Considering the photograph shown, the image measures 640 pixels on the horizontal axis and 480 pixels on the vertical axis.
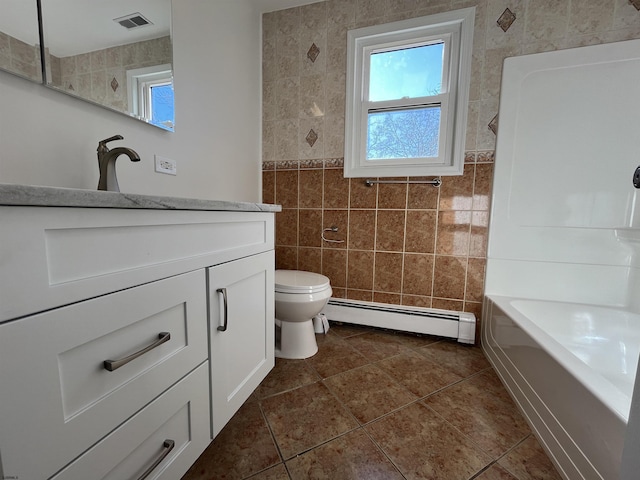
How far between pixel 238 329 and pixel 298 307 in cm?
51

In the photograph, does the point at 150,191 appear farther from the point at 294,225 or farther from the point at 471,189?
the point at 471,189

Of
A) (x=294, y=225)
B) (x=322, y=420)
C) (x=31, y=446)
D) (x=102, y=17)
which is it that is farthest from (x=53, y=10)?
(x=322, y=420)

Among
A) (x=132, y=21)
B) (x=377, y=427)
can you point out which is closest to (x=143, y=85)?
(x=132, y=21)

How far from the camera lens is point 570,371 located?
0.86 metres

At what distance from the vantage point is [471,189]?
1.66 meters

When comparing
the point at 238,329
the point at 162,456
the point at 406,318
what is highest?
the point at 238,329

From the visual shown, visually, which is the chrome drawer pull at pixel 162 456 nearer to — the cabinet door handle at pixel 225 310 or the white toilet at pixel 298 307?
the cabinet door handle at pixel 225 310

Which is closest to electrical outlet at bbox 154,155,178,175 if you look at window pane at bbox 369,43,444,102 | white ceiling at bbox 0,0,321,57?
white ceiling at bbox 0,0,321,57

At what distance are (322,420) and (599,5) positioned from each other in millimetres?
2459

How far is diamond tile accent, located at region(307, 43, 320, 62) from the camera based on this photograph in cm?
188

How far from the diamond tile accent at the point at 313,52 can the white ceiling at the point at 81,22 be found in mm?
933

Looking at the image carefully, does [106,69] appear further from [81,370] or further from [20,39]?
[81,370]

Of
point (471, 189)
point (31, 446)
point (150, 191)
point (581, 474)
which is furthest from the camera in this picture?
point (471, 189)

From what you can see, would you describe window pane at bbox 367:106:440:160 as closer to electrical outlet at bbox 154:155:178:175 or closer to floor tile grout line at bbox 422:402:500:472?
electrical outlet at bbox 154:155:178:175
